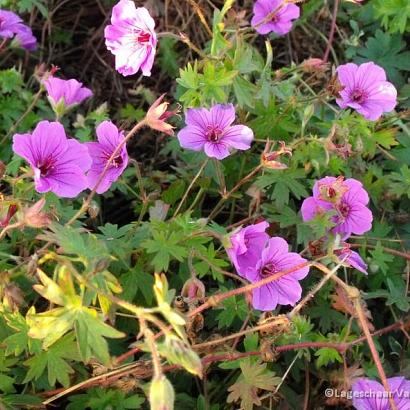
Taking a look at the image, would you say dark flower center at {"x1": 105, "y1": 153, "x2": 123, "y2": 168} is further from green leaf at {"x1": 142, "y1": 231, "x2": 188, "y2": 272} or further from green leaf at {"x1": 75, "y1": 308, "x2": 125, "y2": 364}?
green leaf at {"x1": 75, "y1": 308, "x2": 125, "y2": 364}

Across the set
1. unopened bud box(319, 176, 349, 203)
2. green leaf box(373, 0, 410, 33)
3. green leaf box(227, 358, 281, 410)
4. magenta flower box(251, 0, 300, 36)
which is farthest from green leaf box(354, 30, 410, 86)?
green leaf box(227, 358, 281, 410)

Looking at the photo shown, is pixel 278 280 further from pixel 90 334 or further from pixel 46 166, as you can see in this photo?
pixel 46 166

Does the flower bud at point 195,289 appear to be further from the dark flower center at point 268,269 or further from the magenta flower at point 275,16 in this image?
the magenta flower at point 275,16

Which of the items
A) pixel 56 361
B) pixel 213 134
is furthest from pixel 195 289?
pixel 213 134

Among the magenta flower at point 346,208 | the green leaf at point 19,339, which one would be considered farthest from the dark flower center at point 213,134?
the green leaf at point 19,339

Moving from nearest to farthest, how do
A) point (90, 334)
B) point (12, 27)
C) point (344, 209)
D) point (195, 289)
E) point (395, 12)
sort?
point (90, 334), point (195, 289), point (344, 209), point (12, 27), point (395, 12)
